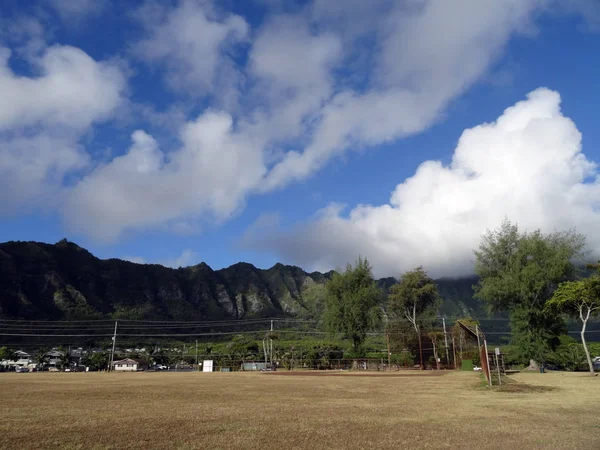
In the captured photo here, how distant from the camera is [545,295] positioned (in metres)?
40.5

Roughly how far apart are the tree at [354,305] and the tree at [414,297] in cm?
696

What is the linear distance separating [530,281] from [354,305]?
2695 centimetres

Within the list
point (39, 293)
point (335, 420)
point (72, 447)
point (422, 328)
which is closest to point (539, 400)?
point (335, 420)

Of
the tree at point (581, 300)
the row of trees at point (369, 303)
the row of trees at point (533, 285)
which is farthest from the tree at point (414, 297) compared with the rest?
the tree at point (581, 300)

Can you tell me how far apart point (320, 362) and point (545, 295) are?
109ft

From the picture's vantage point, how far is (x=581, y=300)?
111 feet

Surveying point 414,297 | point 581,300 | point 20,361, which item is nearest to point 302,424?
point 581,300

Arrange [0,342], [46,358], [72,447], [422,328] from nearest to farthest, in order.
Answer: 1. [72,447]
2. [422,328]
3. [46,358]
4. [0,342]

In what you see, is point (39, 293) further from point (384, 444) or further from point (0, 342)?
point (384, 444)

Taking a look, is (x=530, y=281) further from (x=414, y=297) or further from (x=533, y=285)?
(x=414, y=297)

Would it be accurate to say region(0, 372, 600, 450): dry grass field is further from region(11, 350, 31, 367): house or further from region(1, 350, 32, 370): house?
region(11, 350, 31, 367): house

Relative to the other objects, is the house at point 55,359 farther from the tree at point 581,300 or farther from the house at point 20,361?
the tree at point 581,300

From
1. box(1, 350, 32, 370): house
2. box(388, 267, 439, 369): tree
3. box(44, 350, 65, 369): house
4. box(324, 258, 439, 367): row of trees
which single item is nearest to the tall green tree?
box(324, 258, 439, 367): row of trees

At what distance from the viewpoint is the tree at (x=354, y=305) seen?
6206 centimetres
